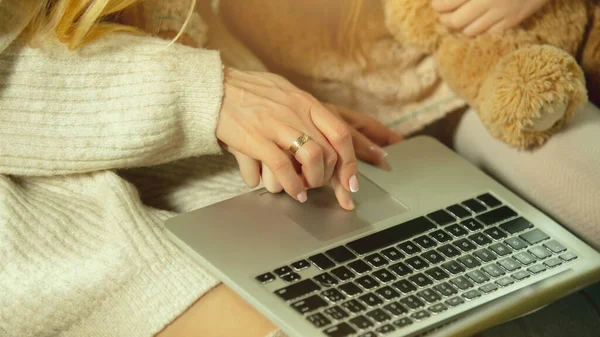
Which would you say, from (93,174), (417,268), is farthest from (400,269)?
(93,174)

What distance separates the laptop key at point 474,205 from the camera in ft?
2.53

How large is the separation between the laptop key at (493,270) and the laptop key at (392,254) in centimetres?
9

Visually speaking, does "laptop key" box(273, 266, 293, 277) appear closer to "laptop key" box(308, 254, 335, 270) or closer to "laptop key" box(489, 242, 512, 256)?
"laptop key" box(308, 254, 335, 270)

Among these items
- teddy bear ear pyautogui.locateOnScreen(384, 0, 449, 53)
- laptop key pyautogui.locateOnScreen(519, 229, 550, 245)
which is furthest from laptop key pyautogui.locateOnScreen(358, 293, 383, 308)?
teddy bear ear pyautogui.locateOnScreen(384, 0, 449, 53)

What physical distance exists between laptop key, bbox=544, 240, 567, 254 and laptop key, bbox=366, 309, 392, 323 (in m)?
0.23

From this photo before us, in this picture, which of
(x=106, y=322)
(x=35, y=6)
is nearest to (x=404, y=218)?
(x=106, y=322)

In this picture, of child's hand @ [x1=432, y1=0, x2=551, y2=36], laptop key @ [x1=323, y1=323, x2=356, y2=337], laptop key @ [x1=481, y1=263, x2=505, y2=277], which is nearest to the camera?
laptop key @ [x1=323, y1=323, x2=356, y2=337]

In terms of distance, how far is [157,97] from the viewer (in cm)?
74

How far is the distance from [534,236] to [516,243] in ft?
0.09

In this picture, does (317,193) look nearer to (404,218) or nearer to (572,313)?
(404,218)

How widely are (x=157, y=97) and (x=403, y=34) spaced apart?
34 cm

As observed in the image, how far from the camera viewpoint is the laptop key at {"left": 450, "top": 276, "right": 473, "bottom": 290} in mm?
665

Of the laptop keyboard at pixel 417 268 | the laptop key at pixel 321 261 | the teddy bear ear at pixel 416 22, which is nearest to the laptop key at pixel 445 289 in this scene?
the laptop keyboard at pixel 417 268

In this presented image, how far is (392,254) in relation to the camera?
689 mm
